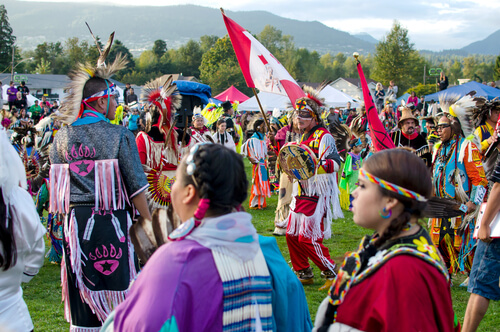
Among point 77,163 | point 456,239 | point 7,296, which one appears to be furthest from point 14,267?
point 456,239

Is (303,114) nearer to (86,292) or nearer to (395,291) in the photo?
(86,292)

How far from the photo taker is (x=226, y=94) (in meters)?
27.8

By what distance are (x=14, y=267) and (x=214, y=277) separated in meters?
1.23

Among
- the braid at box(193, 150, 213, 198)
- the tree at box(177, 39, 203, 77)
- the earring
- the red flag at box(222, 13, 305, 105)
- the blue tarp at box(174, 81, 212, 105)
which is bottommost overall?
the earring

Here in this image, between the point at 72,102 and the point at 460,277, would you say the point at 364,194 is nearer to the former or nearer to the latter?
the point at 72,102

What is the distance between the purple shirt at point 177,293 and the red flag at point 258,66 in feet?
14.6

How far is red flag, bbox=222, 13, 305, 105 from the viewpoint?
19.3 ft

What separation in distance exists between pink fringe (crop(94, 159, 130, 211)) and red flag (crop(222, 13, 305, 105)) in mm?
3019

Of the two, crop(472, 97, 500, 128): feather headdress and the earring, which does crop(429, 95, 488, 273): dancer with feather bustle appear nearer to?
crop(472, 97, 500, 128): feather headdress

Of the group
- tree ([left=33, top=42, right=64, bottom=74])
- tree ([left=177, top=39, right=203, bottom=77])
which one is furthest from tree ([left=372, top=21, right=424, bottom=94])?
tree ([left=33, top=42, right=64, bottom=74])

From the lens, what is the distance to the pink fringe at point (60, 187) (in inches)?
122

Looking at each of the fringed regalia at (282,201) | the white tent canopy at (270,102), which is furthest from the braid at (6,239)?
the white tent canopy at (270,102)

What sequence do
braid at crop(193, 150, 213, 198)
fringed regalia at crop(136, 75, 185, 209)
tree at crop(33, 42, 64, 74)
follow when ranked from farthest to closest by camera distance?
tree at crop(33, 42, 64, 74) < fringed regalia at crop(136, 75, 185, 209) < braid at crop(193, 150, 213, 198)

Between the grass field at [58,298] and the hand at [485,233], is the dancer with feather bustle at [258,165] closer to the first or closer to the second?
the grass field at [58,298]
